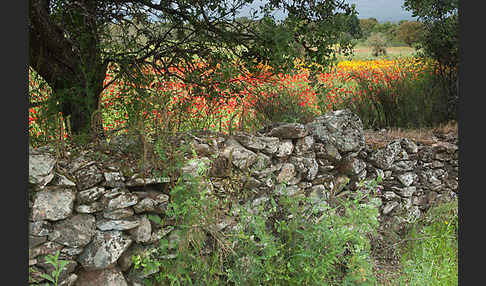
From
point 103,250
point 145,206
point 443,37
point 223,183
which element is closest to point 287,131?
point 223,183

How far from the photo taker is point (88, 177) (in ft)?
7.52

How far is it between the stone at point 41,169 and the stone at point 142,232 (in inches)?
23.4

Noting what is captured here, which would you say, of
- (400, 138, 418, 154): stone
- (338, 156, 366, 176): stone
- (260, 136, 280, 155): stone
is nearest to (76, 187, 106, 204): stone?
(260, 136, 280, 155): stone

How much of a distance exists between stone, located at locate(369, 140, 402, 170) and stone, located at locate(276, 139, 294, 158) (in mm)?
1150

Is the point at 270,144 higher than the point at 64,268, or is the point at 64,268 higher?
the point at 270,144

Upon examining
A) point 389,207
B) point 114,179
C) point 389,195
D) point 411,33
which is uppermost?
point 411,33

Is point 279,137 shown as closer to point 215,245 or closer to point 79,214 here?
point 215,245

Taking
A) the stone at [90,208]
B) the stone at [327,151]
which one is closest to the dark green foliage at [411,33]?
the stone at [327,151]

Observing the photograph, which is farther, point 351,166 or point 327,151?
point 351,166

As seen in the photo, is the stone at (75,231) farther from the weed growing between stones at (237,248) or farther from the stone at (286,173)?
the stone at (286,173)

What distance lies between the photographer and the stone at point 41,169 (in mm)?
2066

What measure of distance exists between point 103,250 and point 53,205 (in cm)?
39

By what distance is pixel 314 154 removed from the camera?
137 inches

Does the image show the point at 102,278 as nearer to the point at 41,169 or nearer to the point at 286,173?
the point at 41,169
